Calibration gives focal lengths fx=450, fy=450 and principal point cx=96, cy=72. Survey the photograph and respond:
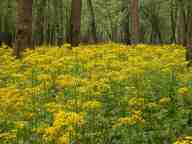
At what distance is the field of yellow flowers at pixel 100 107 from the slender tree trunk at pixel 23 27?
4463mm

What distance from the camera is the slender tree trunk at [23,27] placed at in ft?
65.0

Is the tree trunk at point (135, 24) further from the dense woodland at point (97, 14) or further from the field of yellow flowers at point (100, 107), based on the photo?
the field of yellow flowers at point (100, 107)

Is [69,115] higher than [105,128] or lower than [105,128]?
higher

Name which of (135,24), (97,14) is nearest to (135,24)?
(135,24)

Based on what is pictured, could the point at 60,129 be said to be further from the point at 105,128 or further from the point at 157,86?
the point at 157,86

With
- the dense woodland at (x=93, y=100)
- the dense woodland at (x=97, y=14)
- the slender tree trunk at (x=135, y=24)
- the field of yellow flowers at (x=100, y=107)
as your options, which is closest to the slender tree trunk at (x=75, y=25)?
the dense woodland at (x=93, y=100)

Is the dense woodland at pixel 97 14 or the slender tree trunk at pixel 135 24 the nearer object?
the slender tree trunk at pixel 135 24

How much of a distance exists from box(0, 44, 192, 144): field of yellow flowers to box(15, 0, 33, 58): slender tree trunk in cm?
446

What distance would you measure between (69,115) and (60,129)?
0.59 metres

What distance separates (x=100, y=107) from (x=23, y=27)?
396 inches

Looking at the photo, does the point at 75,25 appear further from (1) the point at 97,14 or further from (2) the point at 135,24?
(1) the point at 97,14

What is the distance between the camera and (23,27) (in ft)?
64.7

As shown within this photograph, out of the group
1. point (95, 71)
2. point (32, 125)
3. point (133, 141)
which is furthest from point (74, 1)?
point (133, 141)

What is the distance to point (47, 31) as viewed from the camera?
163 feet
